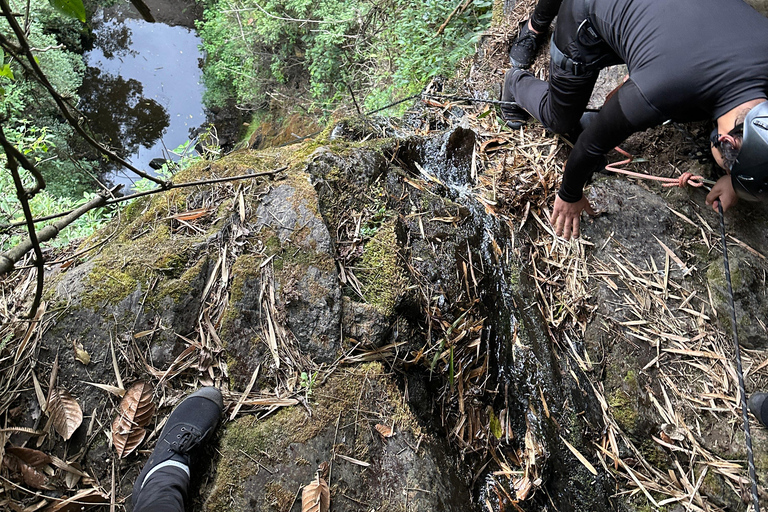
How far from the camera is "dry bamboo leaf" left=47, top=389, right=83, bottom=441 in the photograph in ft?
6.15

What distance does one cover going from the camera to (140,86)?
1003 cm

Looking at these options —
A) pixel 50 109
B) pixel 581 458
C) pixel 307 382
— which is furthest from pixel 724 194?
pixel 50 109

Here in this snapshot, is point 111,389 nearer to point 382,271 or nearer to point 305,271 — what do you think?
point 305,271

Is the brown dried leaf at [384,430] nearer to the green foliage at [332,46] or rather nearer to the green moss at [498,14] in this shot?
the green foliage at [332,46]

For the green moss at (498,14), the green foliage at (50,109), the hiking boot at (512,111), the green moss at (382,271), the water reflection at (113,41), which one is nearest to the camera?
the green moss at (382,271)

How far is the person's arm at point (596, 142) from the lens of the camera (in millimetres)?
1874

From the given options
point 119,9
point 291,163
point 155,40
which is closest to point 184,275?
point 291,163

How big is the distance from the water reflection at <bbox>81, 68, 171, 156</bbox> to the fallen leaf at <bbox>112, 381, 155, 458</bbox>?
30.2 feet

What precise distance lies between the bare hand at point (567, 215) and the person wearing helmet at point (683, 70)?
9.5 inches

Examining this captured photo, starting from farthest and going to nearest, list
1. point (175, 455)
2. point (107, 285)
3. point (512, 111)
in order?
point (512, 111) < point (107, 285) < point (175, 455)

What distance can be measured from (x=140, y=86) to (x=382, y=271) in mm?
10738

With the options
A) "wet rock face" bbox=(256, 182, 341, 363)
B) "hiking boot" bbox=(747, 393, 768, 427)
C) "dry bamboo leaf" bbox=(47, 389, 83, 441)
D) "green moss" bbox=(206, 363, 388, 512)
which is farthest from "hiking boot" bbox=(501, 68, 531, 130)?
"dry bamboo leaf" bbox=(47, 389, 83, 441)

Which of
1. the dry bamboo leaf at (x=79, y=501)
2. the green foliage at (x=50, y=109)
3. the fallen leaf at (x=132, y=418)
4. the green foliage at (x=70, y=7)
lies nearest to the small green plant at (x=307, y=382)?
the fallen leaf at (x=132, y=418)

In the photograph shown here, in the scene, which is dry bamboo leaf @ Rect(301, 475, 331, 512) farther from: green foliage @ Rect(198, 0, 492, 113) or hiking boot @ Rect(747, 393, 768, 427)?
green foliage @ Rect(198, 0, 492, 113)
